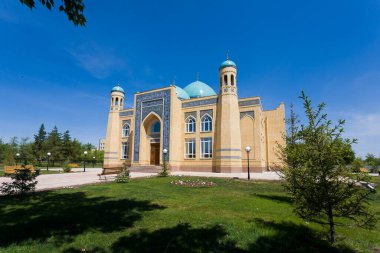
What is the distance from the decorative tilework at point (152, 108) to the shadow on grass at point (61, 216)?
57.4 ft

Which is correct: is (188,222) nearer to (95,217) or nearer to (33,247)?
(95,217)

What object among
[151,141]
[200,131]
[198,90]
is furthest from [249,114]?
[151,141]

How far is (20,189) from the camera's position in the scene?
802 centimetres

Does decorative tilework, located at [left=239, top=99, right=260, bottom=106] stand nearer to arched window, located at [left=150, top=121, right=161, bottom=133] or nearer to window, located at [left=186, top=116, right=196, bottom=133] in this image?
window, located at [left=186, top=116, right=196, bottom=133]

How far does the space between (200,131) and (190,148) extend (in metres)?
2.31

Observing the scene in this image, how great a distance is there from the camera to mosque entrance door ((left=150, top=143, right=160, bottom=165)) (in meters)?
26.8

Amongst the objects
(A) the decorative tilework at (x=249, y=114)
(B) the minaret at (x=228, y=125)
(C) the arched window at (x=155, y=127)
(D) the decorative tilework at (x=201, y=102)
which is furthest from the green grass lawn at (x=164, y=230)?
(C) the arched window at (x=155, y=127)

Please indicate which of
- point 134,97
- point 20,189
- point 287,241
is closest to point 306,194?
point 287,241

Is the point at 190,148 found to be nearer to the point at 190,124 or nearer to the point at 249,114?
the point at 190,124

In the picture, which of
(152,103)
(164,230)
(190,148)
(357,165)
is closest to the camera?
(357,165)

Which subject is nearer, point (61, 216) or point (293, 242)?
point (293, 242)

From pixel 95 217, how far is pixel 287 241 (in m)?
4.13

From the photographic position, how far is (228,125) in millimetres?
22672

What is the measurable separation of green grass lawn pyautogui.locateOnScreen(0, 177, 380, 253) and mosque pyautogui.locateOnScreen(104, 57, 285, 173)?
52.4 feet
